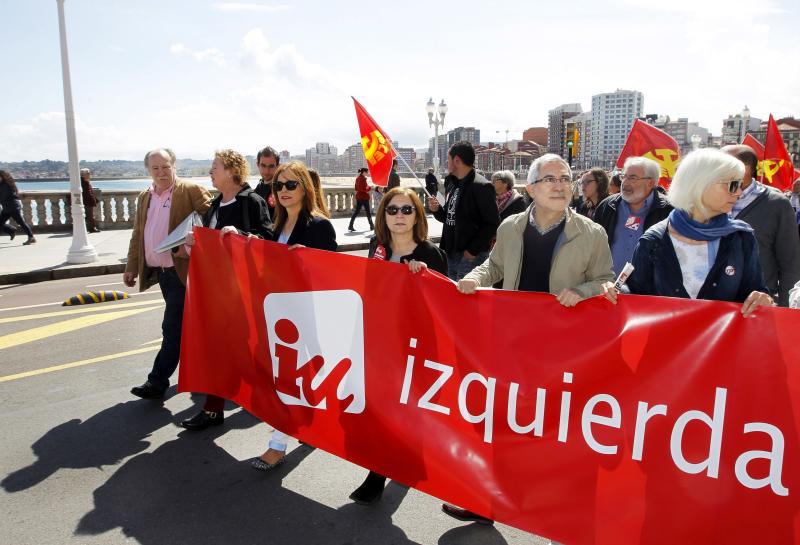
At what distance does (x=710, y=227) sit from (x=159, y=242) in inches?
156

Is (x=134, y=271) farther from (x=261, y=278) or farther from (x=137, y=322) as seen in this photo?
(x=137, y=322)

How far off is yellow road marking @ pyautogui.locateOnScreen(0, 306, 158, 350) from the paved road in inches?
41.6

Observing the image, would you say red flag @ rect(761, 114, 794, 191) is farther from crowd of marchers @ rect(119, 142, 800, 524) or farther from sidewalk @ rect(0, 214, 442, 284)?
crowd of marchers @ rect(119, 142, 800, 524)

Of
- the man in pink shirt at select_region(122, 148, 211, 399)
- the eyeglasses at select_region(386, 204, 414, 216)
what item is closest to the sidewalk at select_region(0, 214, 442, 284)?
the man in pink shirt at select_region(122, 148, 211, 399)

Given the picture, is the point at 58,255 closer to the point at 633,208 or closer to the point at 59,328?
the point at 59,328

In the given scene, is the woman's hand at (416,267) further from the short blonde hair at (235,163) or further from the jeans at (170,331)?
the jeans at (170,331)

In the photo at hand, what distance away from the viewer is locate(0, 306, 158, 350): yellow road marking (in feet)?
21.4

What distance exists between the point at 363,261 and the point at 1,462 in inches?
103

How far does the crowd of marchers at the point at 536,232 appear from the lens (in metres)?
2.82

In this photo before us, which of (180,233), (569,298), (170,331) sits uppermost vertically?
(180,233)

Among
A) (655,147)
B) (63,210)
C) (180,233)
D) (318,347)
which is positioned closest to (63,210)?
(63,210)

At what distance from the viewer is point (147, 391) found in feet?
16.0

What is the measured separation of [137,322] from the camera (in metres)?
7.36

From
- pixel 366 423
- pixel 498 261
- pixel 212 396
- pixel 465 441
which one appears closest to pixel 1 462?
pixel 212 396
